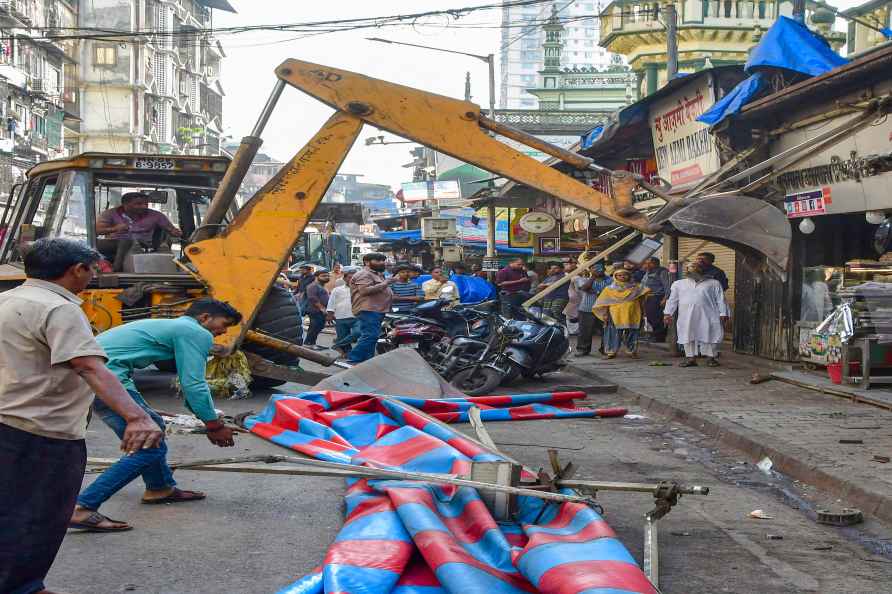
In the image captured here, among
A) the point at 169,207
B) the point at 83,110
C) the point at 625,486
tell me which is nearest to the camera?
the point at 625,486

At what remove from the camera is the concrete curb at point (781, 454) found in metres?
6.90

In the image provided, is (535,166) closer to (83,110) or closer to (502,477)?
(502,477)

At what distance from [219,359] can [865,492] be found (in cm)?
667

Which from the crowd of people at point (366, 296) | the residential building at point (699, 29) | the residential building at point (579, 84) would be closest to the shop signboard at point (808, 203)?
the crowd of people at point (366, 296)

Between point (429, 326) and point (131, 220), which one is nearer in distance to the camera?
point (131, 220)

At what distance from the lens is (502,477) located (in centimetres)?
544

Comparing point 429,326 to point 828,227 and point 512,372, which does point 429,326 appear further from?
point 828,227

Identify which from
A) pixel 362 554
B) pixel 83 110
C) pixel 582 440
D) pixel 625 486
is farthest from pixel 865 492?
pixel 83 110

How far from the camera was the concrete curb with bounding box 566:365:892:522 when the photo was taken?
690 cm

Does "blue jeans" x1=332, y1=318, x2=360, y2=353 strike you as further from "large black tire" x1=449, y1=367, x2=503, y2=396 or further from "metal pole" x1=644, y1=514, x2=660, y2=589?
"metal pole" x1=644, y1=514, x2=660, y2=589

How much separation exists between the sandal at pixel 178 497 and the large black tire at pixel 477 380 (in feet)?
20.6

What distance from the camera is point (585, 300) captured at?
1814 cm

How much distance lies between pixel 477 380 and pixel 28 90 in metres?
45.2

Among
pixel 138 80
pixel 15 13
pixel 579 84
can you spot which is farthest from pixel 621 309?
pixel 138 80
